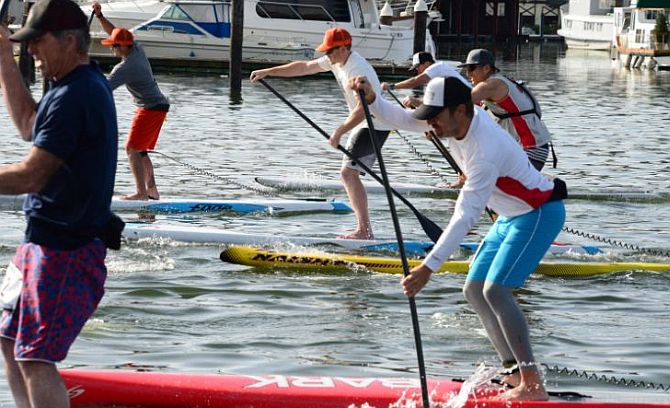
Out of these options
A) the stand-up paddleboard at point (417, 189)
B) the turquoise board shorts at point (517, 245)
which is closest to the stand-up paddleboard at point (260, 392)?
the turquoise board shorts at point (517, 245)

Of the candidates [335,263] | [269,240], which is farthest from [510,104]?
[269,240]

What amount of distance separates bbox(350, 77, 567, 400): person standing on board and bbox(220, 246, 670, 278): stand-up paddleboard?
4224 millimetres

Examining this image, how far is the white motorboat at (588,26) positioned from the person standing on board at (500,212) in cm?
6940

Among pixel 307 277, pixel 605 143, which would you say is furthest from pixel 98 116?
pixel 605 143

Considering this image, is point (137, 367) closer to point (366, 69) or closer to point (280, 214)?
point (366, 69)

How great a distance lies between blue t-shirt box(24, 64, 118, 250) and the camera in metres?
4.98

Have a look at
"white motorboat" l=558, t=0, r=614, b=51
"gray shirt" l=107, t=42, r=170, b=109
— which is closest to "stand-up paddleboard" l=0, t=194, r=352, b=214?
"gray shirt" l=107, t=42, r=170, b=109

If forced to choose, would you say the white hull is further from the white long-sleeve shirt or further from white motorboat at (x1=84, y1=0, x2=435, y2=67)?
the white long-sleeve shirt

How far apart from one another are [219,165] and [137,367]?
11.8m

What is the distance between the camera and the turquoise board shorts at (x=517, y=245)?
6637 mm

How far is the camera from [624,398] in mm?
6781

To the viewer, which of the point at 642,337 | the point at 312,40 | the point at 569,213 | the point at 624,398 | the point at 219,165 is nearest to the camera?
the point at 624,398

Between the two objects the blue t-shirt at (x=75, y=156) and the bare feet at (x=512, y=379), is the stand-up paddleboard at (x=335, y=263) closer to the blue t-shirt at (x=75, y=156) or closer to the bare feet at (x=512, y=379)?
the bare feet at (x=512, y=379)

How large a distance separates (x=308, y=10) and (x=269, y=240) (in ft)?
101
